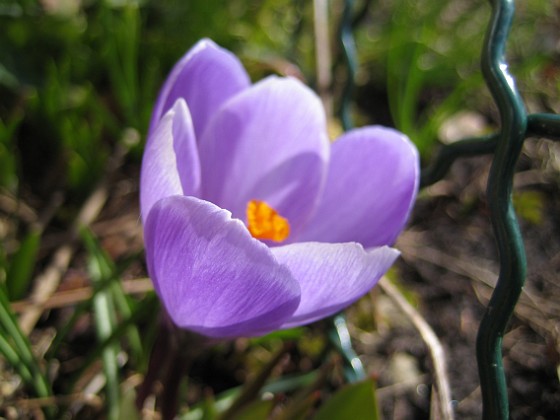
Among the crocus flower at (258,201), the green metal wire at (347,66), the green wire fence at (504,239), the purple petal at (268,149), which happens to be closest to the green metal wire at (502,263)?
the green wire fence at (504,239)

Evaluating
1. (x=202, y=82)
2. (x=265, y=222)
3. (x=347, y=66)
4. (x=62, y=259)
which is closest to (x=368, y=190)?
(x=265, y=222)

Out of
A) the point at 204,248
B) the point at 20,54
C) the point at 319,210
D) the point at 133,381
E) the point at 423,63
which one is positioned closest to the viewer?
the point at 204,248

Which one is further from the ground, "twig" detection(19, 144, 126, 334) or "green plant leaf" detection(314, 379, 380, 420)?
"green plant leaf" detection(314, 379, 380, 420)

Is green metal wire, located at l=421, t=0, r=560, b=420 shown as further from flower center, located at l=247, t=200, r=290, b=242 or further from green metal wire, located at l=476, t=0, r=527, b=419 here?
flower center, located at l=247, t=200, r=290, b=242

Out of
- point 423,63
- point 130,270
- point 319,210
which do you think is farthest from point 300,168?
point 423,63

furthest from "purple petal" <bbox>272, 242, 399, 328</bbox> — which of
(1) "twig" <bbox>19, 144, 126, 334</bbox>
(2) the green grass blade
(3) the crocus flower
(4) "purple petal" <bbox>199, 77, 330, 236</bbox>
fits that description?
(1) "twig" <bbox>19, 144, 126, 334</bbox>

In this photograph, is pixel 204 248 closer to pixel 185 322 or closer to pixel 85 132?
pixel 185 322

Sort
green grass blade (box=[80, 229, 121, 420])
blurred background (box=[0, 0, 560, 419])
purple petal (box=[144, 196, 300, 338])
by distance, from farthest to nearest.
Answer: blurred background (box=[0, 0, 560, 419]) → green grass blade (box=[80, 229, 121, 420]) → purple petal (box=[144, 196, 300, 338])
